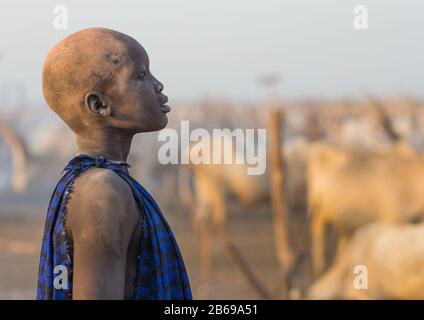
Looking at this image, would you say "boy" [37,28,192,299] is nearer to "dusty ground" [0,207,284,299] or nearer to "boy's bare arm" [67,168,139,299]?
"boy's bare arm" [67,168,139,299]

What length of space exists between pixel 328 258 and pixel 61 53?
31.9 feet

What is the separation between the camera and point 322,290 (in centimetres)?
665

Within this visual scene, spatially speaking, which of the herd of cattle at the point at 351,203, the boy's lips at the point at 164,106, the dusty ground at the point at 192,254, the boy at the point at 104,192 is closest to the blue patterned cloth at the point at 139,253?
the boy at the point at 104,192

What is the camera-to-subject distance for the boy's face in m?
1.80

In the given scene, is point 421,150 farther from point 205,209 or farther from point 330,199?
point 205,209

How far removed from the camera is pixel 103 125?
72.1 inches

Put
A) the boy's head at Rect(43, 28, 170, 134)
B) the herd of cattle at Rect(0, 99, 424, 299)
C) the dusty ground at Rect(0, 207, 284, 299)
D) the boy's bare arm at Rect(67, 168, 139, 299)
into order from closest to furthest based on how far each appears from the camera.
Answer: the boy's bare arm at Rect(67, 168, 139, 299) → the boy's head at Rect(43, 28, 170, 134) → the herd of cattle at Rect(0, 99, 424, 299) → the dusty ground at Rect(0, 207, 284, 299)

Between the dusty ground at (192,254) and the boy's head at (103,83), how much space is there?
21.3 feet

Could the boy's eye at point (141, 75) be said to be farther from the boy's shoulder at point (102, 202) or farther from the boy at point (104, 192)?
the boy's shoulder at point (102, 202)

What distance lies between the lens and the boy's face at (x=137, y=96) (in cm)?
180

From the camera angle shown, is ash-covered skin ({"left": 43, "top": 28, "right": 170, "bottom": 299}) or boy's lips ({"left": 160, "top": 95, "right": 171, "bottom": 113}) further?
boy's lips ({"left": 160, "top": 95, "right": 171, "bottom": 113})

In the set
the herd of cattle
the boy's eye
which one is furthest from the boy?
the herd of cattle

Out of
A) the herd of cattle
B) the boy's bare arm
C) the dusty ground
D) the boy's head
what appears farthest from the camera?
the dusty ground
